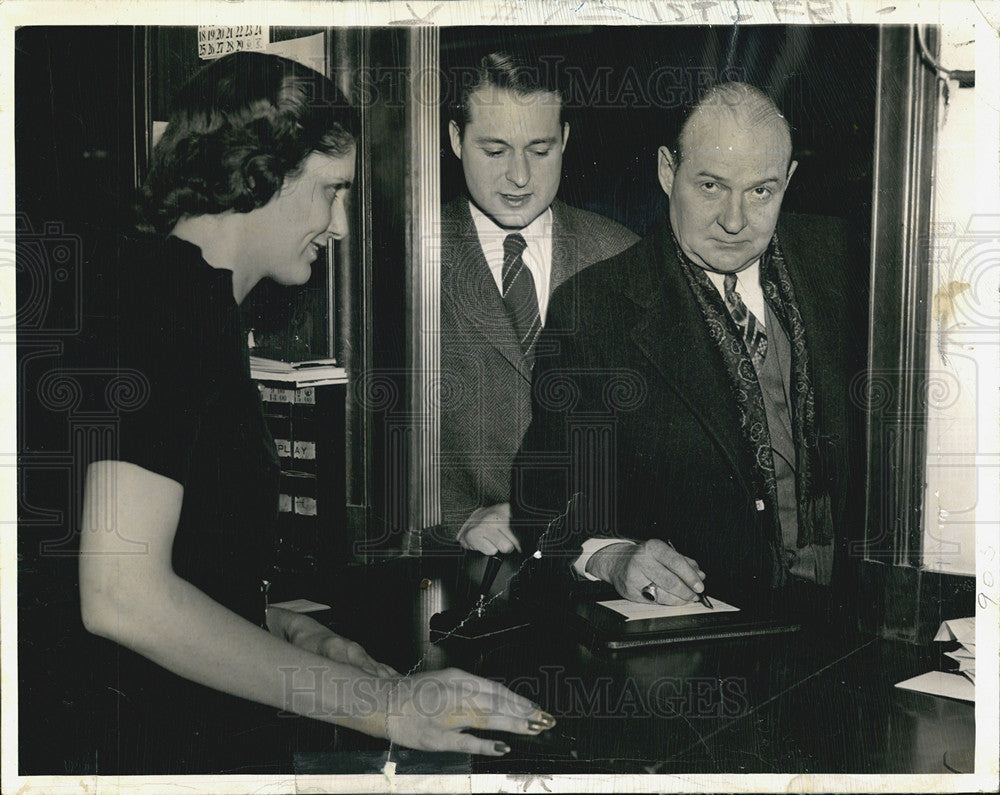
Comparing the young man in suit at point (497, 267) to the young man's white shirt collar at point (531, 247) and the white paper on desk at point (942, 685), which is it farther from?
the white paper on desk at point (942, 685)

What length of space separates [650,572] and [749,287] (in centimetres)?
69

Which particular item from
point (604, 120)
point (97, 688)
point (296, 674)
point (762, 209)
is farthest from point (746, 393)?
point (97, 688)

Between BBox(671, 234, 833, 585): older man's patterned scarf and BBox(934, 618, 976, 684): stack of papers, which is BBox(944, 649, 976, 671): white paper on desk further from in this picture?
BBox(671, 234, 833, 585): older man's patterned scarf

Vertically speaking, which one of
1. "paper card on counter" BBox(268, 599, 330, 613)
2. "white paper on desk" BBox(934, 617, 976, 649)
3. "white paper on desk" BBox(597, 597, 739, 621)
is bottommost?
"white paper on desk" BBox(934, 617, 976, 649)

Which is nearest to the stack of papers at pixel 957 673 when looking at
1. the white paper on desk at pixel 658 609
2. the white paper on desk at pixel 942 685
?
the white paper on desk at pixel 942 685

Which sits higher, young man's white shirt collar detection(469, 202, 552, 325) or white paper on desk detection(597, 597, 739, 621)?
young man's white shirt collar detection(469, 202, 552, 325)

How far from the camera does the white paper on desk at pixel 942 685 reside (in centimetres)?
212

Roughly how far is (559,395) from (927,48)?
115 centimetres

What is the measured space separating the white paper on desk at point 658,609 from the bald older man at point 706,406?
0.26 feet

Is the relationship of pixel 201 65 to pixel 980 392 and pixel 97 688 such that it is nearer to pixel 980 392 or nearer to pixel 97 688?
pixel 97 688

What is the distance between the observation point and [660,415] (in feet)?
7.26

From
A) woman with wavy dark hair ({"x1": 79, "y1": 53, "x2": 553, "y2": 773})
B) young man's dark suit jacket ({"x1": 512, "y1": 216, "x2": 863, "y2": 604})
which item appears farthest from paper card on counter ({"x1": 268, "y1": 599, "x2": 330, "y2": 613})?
young man's dark suit jacket ({"x1": 512, "y1": 216, "x2": 863, "y2": 604})

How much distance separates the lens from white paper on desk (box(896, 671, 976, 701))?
2119 millimetres

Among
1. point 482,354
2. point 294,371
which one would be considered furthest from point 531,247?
point 294,371
